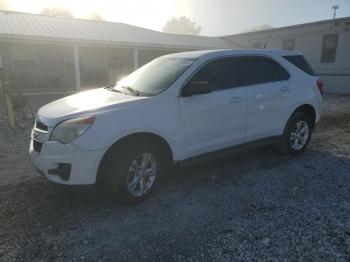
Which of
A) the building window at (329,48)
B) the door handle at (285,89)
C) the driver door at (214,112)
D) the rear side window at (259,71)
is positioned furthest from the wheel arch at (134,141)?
the building window at (329,48)

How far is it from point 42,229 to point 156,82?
2341mm

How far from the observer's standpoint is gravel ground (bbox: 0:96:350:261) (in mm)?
2918

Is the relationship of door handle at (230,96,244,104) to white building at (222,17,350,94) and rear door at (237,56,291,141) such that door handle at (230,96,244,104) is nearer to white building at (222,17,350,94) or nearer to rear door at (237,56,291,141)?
rear door at (237,56,291,141)

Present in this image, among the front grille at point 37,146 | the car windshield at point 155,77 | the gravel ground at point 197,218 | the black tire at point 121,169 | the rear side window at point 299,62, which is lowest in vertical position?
the gravel ground at point 197,218

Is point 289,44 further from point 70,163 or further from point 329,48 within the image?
point 70,163

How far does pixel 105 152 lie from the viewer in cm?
343

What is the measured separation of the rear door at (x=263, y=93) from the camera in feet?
15.6

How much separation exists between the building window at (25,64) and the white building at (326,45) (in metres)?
12.6

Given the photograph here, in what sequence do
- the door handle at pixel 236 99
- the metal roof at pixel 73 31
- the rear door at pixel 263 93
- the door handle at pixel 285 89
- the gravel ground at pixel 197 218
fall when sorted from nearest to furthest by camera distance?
the gravel ground at pixel 197 218 < the door handle at pixel 236 99 < the rear door at pixel 263 93 < the door handle at pixel 285 89 < the metal roof at pixel 73 31

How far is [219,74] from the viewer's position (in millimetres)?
4508

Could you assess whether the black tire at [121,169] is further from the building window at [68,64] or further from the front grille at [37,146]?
the building window at [68,64]

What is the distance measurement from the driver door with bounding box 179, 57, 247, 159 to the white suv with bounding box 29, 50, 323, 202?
0.01 metres

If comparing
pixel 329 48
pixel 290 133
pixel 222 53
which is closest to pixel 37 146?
pixel 222 53

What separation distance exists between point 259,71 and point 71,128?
125 inches
